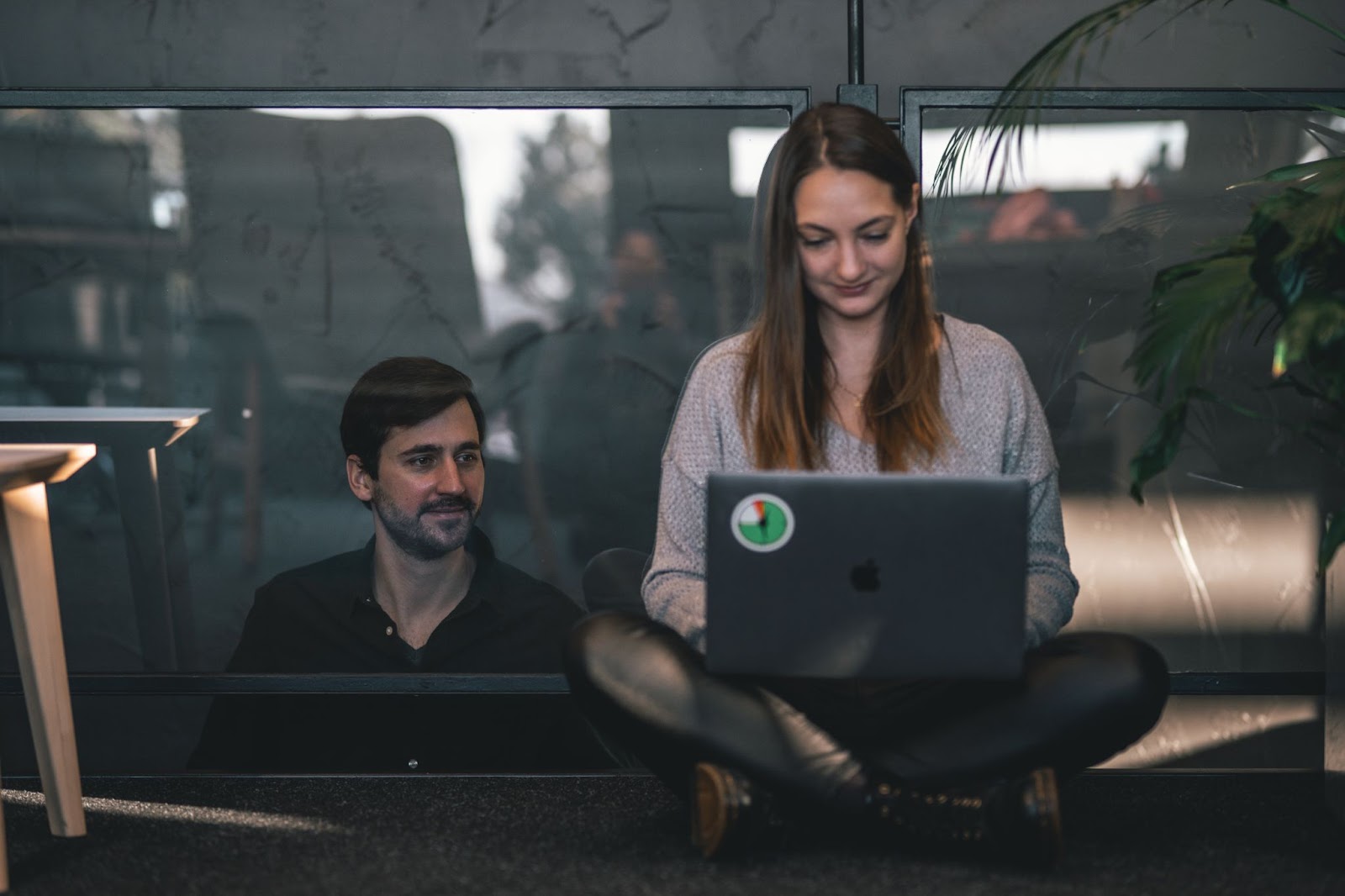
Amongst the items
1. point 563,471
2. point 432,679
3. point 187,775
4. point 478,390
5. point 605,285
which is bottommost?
point 187,775

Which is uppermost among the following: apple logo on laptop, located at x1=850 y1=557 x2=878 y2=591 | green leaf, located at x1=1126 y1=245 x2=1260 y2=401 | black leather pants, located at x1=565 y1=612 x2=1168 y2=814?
green leaf, located at x1=1126 y1=245 x2=1260 y2=401

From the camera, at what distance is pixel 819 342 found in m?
1.92

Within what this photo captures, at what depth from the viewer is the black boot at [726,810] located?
1.60 metres

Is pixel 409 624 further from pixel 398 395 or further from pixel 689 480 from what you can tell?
pixel 689 480

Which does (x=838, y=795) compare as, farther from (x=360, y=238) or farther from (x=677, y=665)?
(x=360, y=238)

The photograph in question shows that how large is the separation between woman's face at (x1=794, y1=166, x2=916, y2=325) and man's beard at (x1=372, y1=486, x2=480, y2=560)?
0.74m

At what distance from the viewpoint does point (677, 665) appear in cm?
171

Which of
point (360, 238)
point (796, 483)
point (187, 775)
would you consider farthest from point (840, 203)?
point (187, 775)

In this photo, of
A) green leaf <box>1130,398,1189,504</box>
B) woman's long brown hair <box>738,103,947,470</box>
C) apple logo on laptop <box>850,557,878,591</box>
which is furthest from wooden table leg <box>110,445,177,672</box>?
green leaf <box>1130,398,1189,504</box>

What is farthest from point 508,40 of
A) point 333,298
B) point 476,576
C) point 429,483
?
point 476,576

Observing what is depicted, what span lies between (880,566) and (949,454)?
353 millimetres

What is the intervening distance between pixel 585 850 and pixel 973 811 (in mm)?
486

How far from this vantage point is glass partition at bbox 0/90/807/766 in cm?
220

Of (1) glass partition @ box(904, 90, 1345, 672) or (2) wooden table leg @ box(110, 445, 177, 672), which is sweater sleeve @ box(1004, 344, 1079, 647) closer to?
(1) glass partition @ box(904, 90, 1345, 672)
